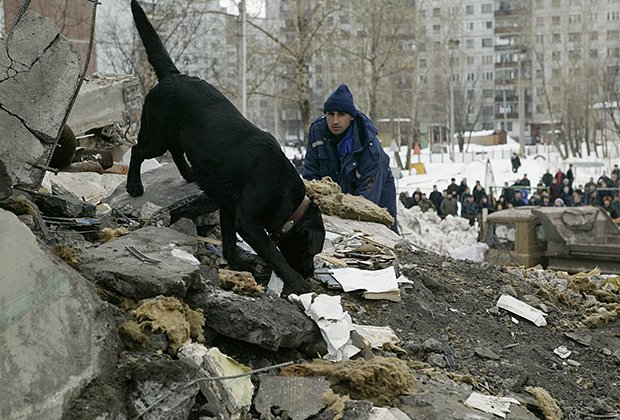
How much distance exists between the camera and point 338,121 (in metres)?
8.07

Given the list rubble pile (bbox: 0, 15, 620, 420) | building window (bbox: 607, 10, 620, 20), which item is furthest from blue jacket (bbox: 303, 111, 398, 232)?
building window (bbox: 607, 10, 620, 20)

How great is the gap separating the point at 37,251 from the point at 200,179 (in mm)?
2056

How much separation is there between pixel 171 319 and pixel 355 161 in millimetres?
4484

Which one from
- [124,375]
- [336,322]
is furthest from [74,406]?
[336,322]

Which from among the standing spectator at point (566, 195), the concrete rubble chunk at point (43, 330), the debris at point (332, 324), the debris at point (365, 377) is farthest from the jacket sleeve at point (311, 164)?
the standing spectator at point (566, 195)

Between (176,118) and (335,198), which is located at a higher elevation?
(176,118)

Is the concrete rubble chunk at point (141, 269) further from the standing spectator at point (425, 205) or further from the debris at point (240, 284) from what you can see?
the standing spectator at point (425, 205)

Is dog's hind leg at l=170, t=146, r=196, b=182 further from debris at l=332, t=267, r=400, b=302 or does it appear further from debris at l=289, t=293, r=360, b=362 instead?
debris at l=289, t=293, r=360, b=362

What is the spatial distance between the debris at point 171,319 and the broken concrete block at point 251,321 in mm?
122

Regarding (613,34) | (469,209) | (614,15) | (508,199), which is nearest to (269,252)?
(469,209)

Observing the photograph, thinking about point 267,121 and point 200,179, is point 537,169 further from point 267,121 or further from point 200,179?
point 200,179

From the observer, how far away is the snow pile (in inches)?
808

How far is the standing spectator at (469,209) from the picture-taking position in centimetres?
2483

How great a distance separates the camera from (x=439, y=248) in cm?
2003
